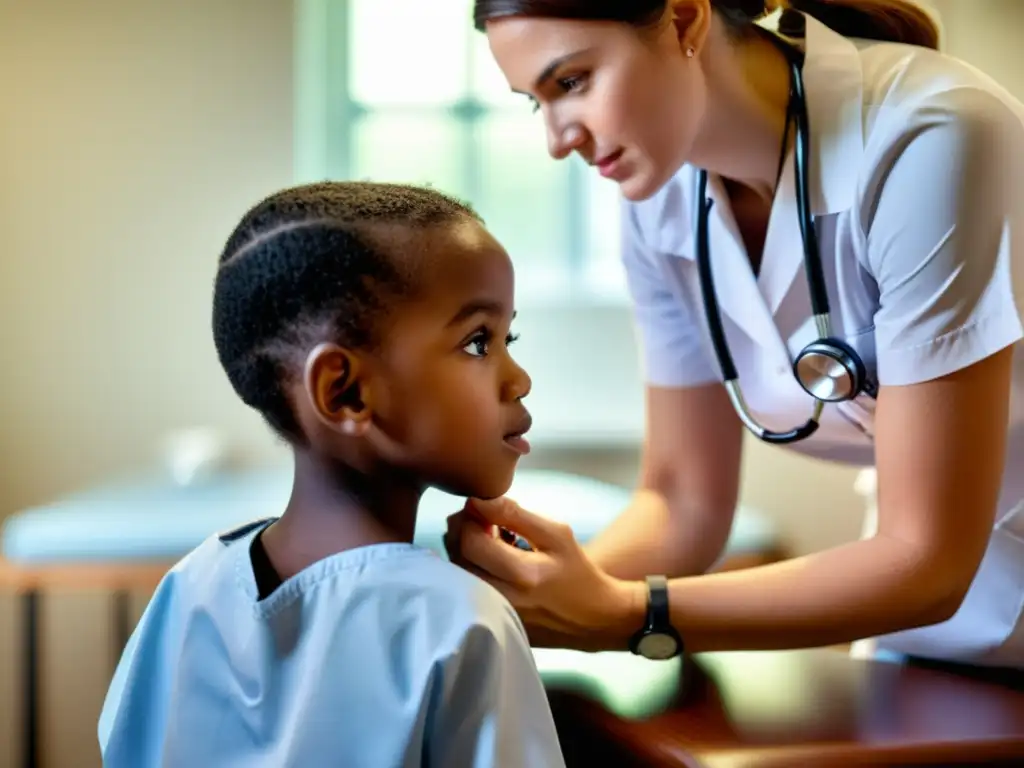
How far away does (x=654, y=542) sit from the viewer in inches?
41.8

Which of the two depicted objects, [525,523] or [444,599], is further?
[525,523]

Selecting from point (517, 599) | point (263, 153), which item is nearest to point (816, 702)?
point (517, 599)

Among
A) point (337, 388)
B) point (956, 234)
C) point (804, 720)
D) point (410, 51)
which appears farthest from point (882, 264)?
point (410, 51)

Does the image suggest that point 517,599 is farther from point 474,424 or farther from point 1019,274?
point 1019,274

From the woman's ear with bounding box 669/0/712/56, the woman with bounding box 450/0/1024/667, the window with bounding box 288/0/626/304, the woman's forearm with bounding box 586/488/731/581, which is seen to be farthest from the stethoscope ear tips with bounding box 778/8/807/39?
the window with bounding box 288/0/626/304

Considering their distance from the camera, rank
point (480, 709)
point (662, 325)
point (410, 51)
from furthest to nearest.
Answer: point (410, 51)
point (662, 325)
point (480, 709)

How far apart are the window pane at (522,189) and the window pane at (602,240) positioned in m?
0.05

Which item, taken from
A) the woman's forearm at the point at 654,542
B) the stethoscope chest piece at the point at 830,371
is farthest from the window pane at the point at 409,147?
the stethoscope chest piece at the point at 830,371

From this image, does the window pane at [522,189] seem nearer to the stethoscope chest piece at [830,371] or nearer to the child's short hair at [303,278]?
the stethoscope chest piece at [830,371]

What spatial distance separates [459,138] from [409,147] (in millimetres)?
106

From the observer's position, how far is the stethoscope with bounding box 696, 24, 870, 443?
2.79 feet

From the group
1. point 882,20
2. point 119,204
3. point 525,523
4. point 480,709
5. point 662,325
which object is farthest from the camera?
point 119,204

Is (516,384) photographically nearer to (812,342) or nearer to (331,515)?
(331,515)

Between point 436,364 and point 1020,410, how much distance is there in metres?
0.56
